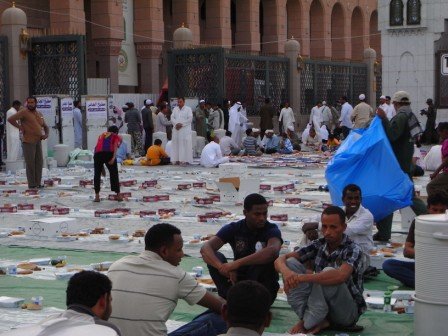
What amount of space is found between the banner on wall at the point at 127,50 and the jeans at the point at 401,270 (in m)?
29.8

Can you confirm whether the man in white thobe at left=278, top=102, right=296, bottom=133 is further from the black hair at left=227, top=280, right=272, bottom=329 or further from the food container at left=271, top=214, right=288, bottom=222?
the black hair at left=227, top=280, right=272, bottom=329

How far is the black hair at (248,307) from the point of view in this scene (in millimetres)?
4160

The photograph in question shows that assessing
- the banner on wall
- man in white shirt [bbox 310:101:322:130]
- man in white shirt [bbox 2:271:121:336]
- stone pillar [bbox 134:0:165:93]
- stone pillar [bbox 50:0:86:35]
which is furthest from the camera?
the banner on wall

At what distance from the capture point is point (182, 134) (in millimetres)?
21781

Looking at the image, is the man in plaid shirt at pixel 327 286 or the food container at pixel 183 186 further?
the food container at pixel 183 186

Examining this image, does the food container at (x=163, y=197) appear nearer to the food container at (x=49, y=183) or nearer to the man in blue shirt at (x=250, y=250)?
the food container at (x=49, y=183)

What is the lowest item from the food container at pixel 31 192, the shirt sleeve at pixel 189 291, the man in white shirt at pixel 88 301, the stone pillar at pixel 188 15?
the food container at pixel 31 192

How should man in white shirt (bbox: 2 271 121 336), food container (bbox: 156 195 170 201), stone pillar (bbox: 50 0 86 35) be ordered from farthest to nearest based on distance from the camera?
stone pillar (bbox: 50 0 86 35) → food container (bbox: 156 195 170 201) → man in white shirt (bbox: 2 271 121 336)

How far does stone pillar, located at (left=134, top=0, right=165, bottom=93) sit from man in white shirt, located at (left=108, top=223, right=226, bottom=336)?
31.7 metres

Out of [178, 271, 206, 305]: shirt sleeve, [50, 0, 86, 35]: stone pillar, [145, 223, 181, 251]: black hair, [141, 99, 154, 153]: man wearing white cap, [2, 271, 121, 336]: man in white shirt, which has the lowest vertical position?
[178, 271, 206, 305]: shirt sleeve

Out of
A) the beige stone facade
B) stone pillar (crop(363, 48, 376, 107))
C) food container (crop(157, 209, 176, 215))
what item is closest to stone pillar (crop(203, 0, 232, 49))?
the beige stone facade

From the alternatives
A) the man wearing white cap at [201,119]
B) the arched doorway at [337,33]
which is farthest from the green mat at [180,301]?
the arched doorway at [337,33]

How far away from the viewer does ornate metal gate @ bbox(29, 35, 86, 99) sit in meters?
24.6

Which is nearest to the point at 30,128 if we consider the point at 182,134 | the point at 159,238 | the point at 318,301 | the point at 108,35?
the point at 182,134
